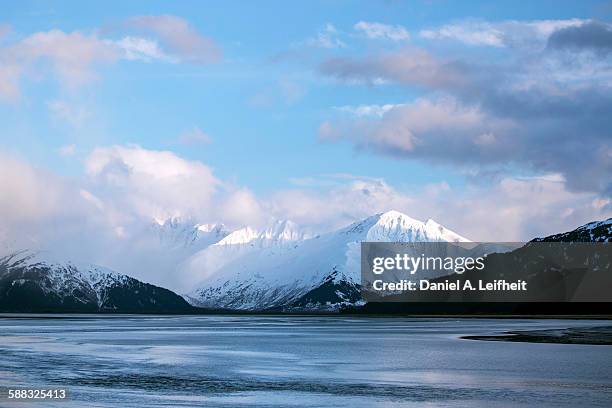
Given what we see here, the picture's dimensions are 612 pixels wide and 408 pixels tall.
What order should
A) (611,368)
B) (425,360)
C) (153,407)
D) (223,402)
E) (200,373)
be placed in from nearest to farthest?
(153,407) < (223,402) < (200,373) < (611,368) < (425,360)

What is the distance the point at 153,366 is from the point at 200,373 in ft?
33.2

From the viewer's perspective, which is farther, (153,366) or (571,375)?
(153,366)

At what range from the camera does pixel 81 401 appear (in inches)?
2611

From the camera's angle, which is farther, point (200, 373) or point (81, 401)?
point (200, 373)

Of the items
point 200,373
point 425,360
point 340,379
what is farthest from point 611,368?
point 200,373

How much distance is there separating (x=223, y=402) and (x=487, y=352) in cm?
6946

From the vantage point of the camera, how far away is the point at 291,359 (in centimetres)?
11525

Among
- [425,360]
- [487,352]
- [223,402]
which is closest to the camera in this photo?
[223,402]

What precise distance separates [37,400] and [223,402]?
43.8 feet

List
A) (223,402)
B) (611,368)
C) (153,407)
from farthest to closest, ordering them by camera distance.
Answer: (611,368) → (223,402) → (153,407)

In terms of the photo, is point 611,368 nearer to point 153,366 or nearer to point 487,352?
point 487,352

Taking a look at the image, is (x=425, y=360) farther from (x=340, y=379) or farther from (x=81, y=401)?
(x=81, y=401)

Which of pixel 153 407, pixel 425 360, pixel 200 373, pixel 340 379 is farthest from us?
pixel 425 360

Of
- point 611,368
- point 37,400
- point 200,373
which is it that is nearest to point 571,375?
point 611,368
